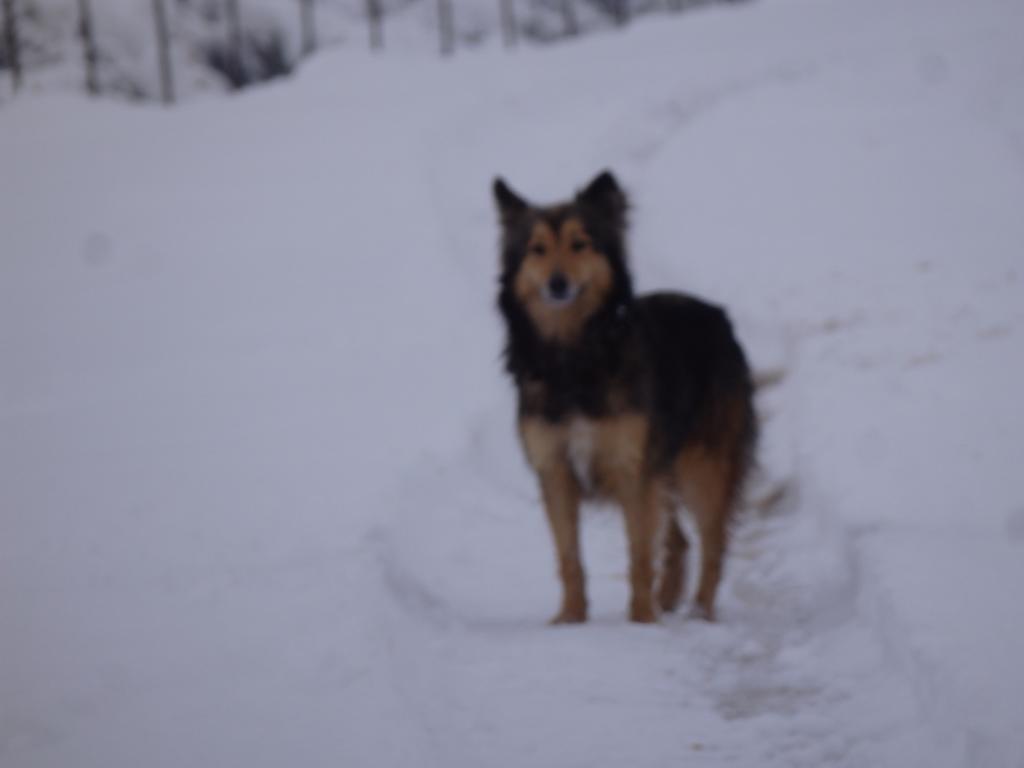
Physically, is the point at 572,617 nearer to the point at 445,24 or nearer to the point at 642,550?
the point at 642,550

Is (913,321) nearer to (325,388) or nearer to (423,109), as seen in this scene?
(325,388)

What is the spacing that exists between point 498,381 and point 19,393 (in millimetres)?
4147

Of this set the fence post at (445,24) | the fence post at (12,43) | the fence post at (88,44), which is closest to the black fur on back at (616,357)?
the fence post at (12,43)

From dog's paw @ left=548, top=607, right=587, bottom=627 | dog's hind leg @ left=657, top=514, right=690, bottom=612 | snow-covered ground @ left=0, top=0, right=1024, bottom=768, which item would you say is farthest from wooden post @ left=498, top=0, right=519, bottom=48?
dog's paw @ left=548, top=607, right=587, bottom=627

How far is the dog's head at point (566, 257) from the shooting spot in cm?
504

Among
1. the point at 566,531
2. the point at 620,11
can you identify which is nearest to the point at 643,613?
the point at 566,531

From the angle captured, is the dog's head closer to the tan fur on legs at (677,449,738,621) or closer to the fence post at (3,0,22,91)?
the tan fur on legs at (677,449,738,621)

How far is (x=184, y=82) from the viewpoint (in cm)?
2789

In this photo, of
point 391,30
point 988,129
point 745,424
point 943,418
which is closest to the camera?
point 745,424

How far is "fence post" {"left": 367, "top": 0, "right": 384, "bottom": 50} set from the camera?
32.3 meters

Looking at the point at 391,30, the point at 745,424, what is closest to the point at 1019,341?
the point at 745,424

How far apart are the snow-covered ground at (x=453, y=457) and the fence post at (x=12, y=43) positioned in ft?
7.18

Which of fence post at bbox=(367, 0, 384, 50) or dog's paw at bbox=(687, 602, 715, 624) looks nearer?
dog's paw at bbox=(687, 602, 715, 624)

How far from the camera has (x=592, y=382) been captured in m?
5.02
